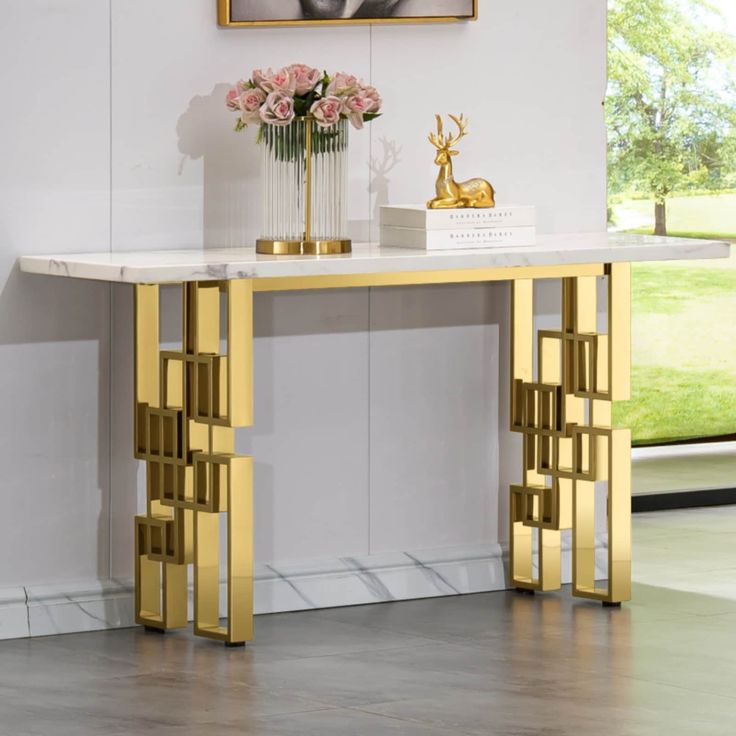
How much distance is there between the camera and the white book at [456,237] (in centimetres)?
402

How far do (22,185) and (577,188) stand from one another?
1.43 metres

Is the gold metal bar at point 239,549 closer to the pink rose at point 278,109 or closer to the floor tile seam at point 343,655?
the floor tile seam at point 343,655

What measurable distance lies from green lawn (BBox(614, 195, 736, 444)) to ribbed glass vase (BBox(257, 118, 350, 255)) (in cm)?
200

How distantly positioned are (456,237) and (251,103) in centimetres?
52

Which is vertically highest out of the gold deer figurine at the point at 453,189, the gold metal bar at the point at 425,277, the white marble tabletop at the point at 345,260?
the gold deer figurine at the point at 453,189

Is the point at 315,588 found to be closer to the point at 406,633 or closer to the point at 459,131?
the point at 406,633

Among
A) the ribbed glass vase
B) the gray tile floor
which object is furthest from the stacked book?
the gray tile floor

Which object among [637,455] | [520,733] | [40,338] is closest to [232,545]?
[40,338]

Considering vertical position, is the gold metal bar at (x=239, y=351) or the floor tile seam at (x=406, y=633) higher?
the gold metal bar at (x=239, y=351)

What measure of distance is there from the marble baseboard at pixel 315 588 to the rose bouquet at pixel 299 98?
103 cm

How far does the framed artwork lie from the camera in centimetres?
412

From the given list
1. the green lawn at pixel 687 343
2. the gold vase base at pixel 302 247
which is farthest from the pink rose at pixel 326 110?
the green lawn at pixel 687 343

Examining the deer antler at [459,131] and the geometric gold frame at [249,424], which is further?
the deer antler at [459,131]

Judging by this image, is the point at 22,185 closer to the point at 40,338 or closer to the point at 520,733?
the point at 40,338
